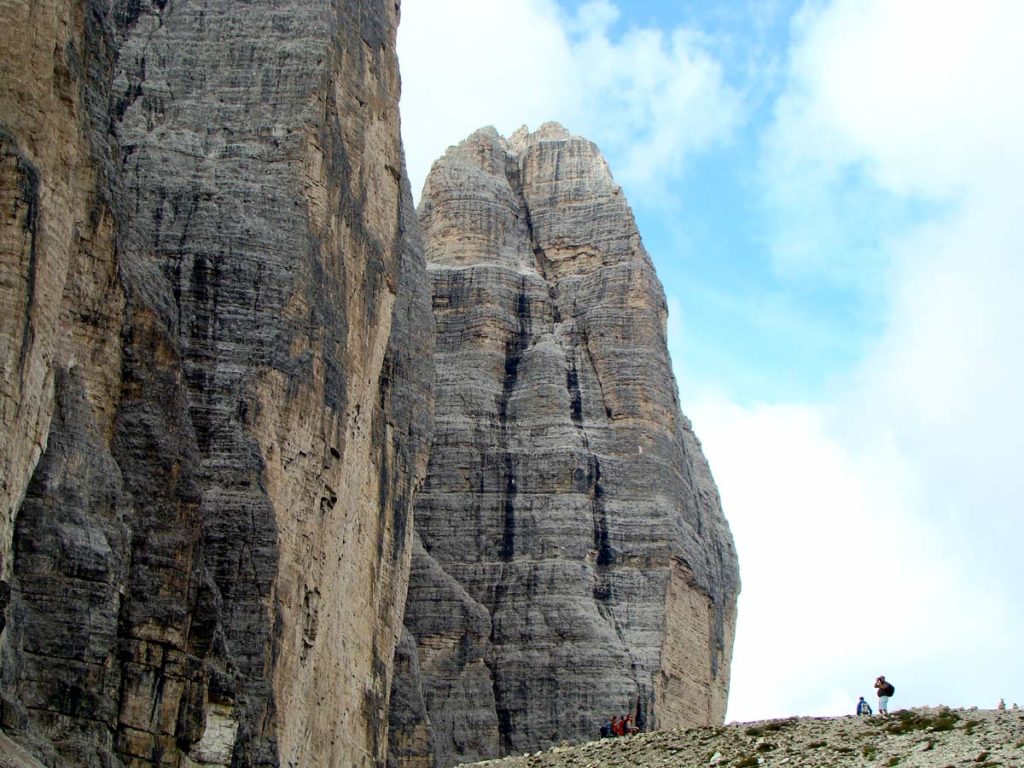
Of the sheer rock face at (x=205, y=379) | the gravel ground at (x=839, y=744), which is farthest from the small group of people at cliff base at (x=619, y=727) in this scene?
the gravel ground at (x=839, y=744)

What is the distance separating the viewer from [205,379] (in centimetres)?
5747

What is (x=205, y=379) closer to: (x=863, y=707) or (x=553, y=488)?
(x=863, y=707)

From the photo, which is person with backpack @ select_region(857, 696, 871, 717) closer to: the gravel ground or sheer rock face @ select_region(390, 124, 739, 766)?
the gravel ground

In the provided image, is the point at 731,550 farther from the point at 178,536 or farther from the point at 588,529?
the point at 178,536

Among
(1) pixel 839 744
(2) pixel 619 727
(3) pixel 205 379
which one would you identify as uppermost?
(3) pixel 205 379

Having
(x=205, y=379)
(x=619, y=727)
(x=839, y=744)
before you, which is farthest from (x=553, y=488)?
(x=839, y=744)

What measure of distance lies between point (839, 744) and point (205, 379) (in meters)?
19.0

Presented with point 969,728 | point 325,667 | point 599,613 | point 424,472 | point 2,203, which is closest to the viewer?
point 2,203

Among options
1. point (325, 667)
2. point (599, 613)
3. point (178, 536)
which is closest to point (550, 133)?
point (599, 613)

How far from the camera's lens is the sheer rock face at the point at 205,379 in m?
44.8

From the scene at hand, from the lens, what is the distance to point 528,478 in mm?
85875

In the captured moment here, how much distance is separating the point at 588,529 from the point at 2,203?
44265mm

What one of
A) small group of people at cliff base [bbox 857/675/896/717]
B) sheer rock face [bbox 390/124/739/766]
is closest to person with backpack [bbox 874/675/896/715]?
small group of people at cliff base [bbox 857/675/896/717]

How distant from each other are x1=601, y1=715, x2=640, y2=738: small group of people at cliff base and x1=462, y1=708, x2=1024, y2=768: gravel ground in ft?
35.0
